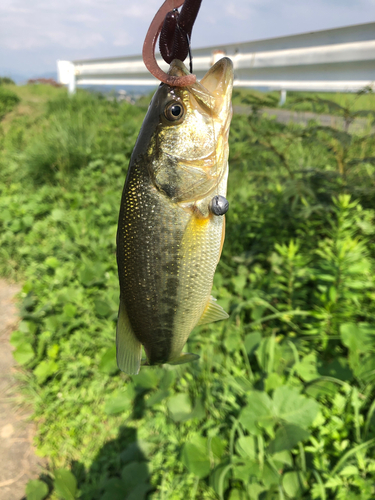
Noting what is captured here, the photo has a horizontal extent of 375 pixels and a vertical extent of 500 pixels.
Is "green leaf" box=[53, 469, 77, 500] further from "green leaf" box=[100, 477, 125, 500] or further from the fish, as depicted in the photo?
the fish

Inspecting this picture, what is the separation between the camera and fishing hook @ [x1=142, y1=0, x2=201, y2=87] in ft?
2.60

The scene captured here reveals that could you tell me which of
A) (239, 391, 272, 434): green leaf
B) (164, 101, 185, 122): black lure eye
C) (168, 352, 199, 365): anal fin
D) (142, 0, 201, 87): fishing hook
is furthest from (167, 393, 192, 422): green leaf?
(142, 0, 201, 87): fishing hook

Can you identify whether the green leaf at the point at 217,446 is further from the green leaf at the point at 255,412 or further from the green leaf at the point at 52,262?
the green leaf at the point at 52,262

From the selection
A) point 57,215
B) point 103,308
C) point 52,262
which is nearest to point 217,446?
point 103,308

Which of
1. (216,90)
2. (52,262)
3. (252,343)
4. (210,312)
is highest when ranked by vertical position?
(216,90)

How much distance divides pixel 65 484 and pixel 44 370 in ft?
3.02

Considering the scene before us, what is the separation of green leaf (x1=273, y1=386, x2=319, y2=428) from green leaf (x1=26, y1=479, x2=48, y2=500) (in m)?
1.57

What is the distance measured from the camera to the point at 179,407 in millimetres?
2166

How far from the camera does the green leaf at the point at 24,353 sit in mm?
2732

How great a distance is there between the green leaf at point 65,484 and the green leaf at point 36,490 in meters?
0.10

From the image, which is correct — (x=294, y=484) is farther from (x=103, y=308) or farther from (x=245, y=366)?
(x=103, y=308)

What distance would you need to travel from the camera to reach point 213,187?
1.01 m

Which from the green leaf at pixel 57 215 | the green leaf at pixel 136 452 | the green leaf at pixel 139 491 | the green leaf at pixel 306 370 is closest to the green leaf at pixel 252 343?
the green leaf at pixel 306 370

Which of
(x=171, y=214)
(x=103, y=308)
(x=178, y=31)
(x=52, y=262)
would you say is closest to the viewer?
(x=178, y=31)
